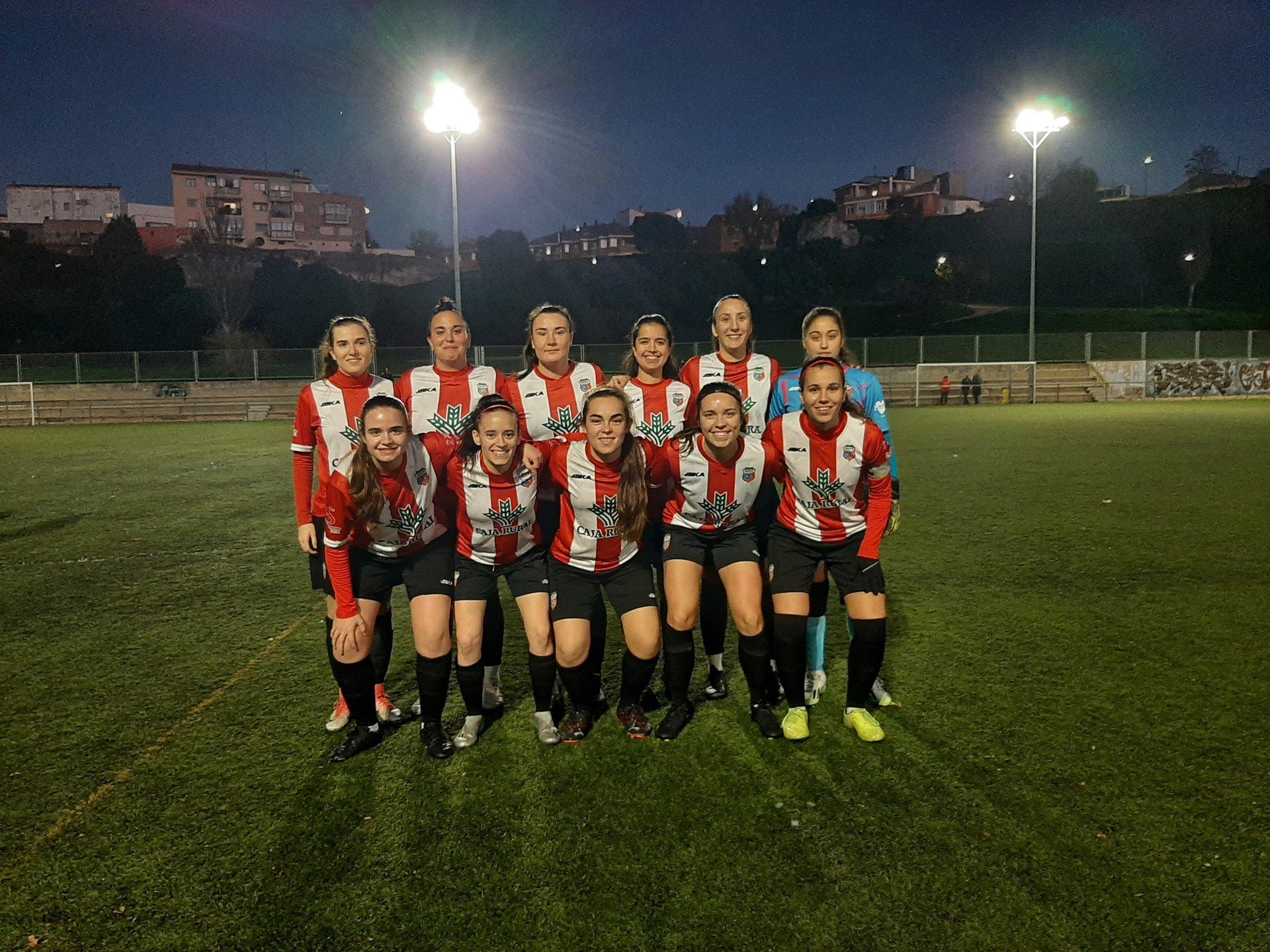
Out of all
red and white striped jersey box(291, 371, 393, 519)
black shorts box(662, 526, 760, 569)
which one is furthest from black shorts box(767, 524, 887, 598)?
red and white striped jersey box(291, 371, 393, 519)

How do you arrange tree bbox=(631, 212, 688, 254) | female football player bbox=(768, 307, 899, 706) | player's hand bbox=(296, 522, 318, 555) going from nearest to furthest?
player's hand bbox=(296, 522, 318, 555) < female football player bbox=(768, 307, 899, 706) < tree bbox=(631, 212, 688, 254)

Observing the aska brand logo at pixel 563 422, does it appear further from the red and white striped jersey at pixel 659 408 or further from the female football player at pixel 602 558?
the female football player at pixel 602 558

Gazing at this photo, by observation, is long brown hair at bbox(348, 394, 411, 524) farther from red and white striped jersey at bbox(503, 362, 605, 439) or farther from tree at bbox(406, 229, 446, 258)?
tree at bbox(406, 229, 446, 258)

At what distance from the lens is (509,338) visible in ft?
149

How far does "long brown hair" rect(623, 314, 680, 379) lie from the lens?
4113mm

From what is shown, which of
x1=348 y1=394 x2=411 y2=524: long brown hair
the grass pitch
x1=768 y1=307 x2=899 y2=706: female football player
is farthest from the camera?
x1=768 y1=307 x2=899 y2=706: female football player

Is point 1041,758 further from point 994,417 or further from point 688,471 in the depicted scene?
point 994,417

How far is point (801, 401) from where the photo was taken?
3945 mm

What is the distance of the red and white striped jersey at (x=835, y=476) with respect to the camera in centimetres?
366

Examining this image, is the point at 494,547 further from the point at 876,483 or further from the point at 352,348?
the point at 876,483

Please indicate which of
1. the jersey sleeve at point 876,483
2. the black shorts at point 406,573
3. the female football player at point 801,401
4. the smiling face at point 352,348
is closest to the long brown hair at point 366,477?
the black shorts at point 406,573

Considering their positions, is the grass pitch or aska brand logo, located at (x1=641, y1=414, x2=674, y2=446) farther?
aska brand logo, located at (x1=641, y1=414, x2=674, y2=446)

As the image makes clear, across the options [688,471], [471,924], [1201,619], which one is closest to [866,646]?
[688,471]

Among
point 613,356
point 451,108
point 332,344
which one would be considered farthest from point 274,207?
point 332,344
